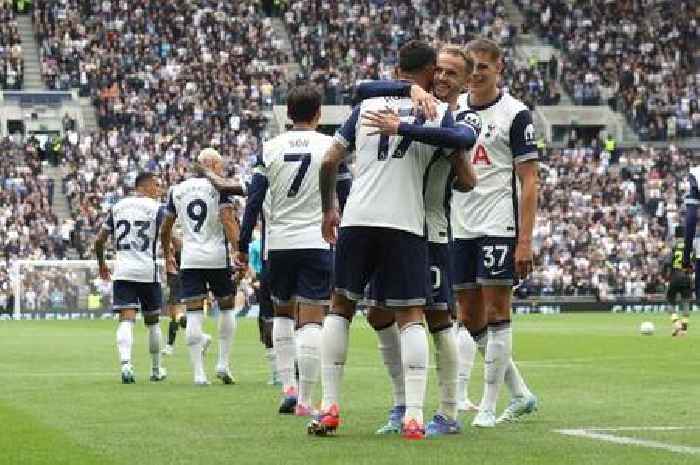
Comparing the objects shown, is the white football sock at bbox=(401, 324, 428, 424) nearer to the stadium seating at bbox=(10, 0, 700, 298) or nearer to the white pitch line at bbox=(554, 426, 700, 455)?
the white pitch line at bbox=(554, 426, 700, 455)

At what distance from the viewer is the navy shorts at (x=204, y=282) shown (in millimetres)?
17250

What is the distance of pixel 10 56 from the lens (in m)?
58.2

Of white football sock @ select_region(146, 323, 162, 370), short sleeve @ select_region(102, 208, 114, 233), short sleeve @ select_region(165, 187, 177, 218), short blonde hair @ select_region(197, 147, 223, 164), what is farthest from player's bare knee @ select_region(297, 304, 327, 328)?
short sleeve @ select_region(102, 208, 114, 233)

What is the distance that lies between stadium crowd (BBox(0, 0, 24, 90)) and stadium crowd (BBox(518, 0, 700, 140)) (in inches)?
835

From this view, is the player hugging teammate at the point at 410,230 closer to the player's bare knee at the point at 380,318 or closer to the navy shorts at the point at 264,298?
the player's bare knee at the point at 380,318

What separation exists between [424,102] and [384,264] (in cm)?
106

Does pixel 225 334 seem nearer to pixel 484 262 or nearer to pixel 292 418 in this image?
pixel 292 418

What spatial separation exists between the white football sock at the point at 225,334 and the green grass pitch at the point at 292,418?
1.27 ft

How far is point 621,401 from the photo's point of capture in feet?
45.5

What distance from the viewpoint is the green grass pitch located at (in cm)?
958

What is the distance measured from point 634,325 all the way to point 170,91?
82.7 ft

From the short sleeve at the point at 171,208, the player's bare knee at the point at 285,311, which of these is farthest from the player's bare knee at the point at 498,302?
the short sleeve at the point at 171,208

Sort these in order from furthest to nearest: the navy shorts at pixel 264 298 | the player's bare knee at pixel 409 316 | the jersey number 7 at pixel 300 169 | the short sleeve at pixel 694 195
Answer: the navy shorts at pixel 264 298
the short sleeve at pixel 694 195
the jersey number 7 at pixel 300 169
the player's bare knee at pixel 409 316

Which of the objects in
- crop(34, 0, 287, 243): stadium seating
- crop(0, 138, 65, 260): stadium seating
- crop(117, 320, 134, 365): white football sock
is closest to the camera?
crop(117, 320, 134, 365): white football sock
